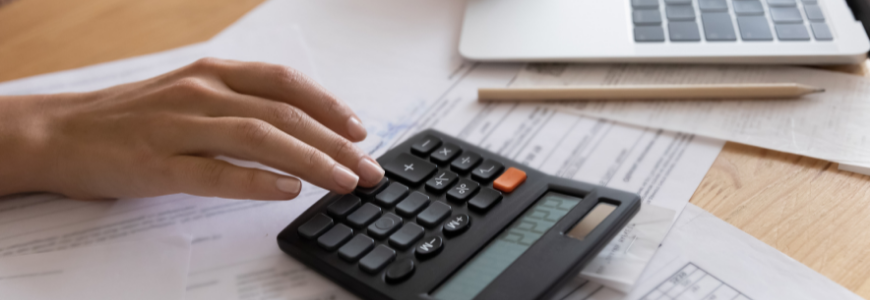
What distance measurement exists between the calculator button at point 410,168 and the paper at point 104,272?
0.53ft

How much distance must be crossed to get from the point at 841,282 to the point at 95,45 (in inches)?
30.2

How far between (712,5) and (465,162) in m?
0.34

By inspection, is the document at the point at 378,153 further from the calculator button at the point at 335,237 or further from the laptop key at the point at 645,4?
the laptop key at the point at 645,4

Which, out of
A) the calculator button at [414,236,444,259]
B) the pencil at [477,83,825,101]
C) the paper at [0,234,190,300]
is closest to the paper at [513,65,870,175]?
the pencil at [477,83,825,101]

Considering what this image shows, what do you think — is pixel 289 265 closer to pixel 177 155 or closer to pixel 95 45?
pixel 177 155

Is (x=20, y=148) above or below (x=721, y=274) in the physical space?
above

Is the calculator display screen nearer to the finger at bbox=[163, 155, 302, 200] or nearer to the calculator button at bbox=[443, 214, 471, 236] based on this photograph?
the calculator button at bbox=[443, 214, 471, 236]

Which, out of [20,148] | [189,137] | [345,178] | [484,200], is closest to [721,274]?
[484,200]

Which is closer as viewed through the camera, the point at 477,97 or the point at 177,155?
the point at 177,155

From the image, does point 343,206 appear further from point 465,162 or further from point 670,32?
point 670,32

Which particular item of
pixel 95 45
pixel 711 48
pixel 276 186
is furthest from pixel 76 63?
pixel 711 48

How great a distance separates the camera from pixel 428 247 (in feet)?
1.24

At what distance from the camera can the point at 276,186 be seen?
0.43 metres

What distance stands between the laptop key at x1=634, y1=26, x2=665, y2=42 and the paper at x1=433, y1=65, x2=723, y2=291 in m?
0.12
